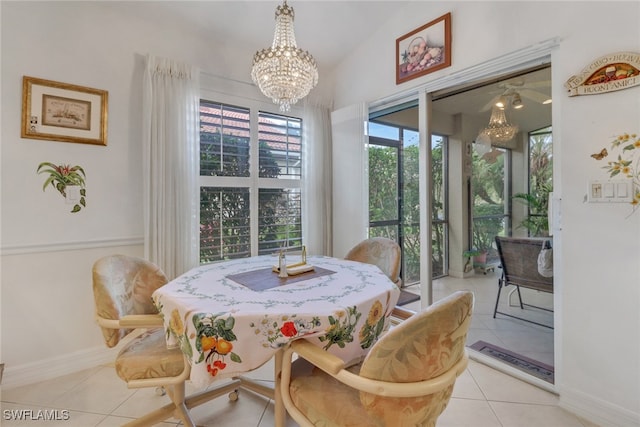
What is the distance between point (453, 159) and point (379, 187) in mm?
756

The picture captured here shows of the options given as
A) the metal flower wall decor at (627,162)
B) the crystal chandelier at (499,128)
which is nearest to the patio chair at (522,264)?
the metal flower wall decor at (627,162)

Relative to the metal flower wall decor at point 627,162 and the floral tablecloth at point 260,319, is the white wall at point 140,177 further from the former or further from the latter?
the floral tablecloth at point 260,319

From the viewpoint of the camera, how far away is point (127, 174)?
7.63ft

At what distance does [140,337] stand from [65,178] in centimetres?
133

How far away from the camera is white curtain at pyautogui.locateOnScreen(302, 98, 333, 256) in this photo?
3234 millimetres

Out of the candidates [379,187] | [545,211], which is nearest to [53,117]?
[379,187]

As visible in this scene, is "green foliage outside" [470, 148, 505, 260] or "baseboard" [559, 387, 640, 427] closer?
"baseboard" [559, 387, 640, 427]

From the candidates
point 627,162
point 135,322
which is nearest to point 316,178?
point 135,322

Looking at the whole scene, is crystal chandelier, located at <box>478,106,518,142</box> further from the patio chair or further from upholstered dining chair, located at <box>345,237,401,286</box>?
upholstered dining chair, located at <box>345,237,401,286</box>

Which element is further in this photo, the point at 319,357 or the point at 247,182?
the point at 247,182

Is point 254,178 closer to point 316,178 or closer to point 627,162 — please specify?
point 316,178

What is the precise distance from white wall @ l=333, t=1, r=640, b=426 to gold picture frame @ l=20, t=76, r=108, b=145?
9.41ft

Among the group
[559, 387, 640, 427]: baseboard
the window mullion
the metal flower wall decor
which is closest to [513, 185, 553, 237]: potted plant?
the metal flower wall decor

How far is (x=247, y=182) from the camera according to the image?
9.53ft
